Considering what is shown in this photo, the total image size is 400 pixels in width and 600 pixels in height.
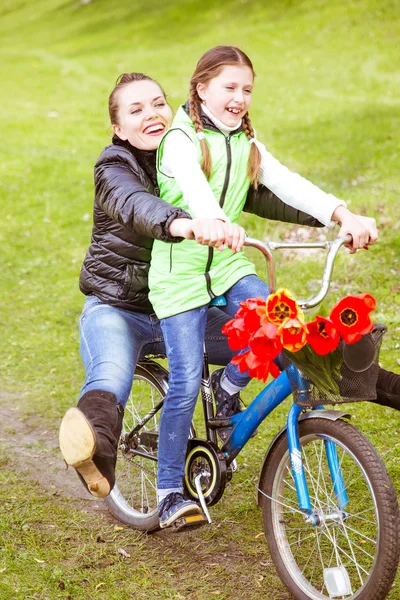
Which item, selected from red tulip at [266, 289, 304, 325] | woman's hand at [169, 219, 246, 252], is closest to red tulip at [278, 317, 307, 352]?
red tulip at [266, 289, 304, 325]

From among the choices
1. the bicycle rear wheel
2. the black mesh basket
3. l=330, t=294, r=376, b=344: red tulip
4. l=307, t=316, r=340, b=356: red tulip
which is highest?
l=330, t=294, r=376, b=344: red tulip

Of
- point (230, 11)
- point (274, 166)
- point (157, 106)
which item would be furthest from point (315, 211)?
point (230, 11)

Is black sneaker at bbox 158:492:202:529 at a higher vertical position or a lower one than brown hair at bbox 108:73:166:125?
lower

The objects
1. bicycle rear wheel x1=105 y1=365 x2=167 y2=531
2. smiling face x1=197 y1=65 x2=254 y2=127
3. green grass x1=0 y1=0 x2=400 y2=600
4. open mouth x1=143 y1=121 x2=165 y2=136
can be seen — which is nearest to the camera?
smiling face x1=197 y1=65 x2=254 y2=127

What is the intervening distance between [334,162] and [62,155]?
481cm

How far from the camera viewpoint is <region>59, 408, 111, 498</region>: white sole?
327cm

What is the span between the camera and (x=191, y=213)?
3.44m

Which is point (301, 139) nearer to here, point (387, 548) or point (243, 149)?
point (243, 149)

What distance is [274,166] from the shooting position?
374 cm

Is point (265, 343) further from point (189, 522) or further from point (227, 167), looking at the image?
point (189, 522)

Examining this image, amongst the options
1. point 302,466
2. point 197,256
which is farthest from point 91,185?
point 302,466

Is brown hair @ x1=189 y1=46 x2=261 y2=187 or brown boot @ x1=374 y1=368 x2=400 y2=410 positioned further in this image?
brown boot @ x1=374 y1=368 x2=400 y2=410

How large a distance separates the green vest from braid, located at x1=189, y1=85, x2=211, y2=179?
1.1 inches

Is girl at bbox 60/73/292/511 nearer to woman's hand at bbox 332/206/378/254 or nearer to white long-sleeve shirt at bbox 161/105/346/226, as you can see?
white long-sleeve shirt at bbox 161/105/346/226
